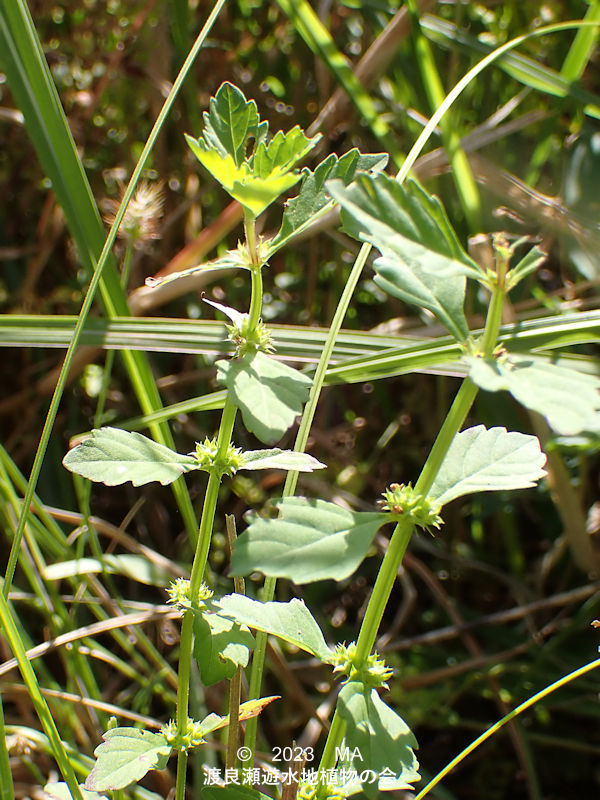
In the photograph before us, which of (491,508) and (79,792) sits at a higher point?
(491,508)

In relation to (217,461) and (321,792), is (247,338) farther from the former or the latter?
(321,792)

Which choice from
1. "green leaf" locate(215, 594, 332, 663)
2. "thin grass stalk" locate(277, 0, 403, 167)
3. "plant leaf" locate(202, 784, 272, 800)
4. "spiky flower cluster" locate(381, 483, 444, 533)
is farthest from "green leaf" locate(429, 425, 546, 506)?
"thin grass stalk" locate(277, 0, 403, 167)

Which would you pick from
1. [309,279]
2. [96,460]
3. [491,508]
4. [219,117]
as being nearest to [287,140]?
[219,117]

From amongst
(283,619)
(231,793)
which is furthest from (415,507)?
(231,793)

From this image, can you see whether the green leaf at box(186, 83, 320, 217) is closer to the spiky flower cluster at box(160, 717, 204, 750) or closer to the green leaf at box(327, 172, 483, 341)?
the green leaf at box(327, 172, 483, 341)

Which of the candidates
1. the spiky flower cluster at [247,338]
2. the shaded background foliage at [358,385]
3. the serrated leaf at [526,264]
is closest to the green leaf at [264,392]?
the spiky flower cluster at [247,338]

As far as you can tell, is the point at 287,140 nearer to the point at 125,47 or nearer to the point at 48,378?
the point at 48,378
